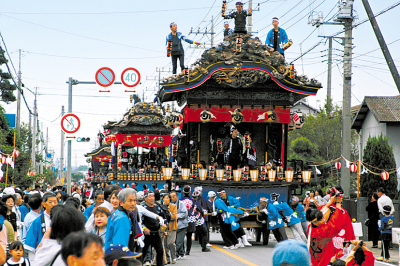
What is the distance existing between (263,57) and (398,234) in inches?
321

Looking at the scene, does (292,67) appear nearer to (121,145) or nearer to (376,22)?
(376,22)

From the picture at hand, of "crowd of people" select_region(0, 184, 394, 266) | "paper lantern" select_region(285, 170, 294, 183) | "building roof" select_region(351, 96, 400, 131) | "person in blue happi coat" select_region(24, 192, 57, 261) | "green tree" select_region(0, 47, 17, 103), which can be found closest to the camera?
"crowd of people" select_region(0, 184, 394, 266)

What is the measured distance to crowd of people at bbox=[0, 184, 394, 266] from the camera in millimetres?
4809

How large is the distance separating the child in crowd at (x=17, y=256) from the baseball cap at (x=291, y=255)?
406cm

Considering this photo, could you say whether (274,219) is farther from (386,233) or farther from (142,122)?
(142,122)

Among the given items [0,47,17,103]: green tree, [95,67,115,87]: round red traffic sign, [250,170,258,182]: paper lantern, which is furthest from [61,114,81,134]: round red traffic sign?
[0,47,17,103]: green tree

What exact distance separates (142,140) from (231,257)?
1986 centimetres

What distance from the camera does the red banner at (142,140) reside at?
3250 centimetres

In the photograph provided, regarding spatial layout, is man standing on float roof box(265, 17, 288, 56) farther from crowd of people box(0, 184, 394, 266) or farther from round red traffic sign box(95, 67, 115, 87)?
round red traffic sign box(95, 67, 115, 87)

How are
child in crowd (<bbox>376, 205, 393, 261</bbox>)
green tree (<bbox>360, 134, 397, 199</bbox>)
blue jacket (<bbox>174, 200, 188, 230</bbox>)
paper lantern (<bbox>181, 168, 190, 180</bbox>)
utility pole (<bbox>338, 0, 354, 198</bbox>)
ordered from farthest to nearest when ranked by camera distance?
green tree (<bbox>360, 134, 397, 199</bbox>) → utility pole (<bbox>338, 0, 354, 198</bbox>) → paper lantern (<bbox>181, 168, 190, 180</bbox>) → child in crowd (<bbox>376, 205, 393, 261</bbox>) → blue jacket (<bbox>174, 200, 188, 230</bbox>)

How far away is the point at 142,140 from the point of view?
32.8 meters

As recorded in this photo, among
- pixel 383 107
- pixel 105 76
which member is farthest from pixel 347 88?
pixel 383 107

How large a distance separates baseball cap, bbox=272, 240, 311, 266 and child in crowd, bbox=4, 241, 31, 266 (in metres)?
4.06

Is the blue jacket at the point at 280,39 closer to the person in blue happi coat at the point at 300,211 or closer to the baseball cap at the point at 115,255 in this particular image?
the person in blue happi coat at the point at 300,211
